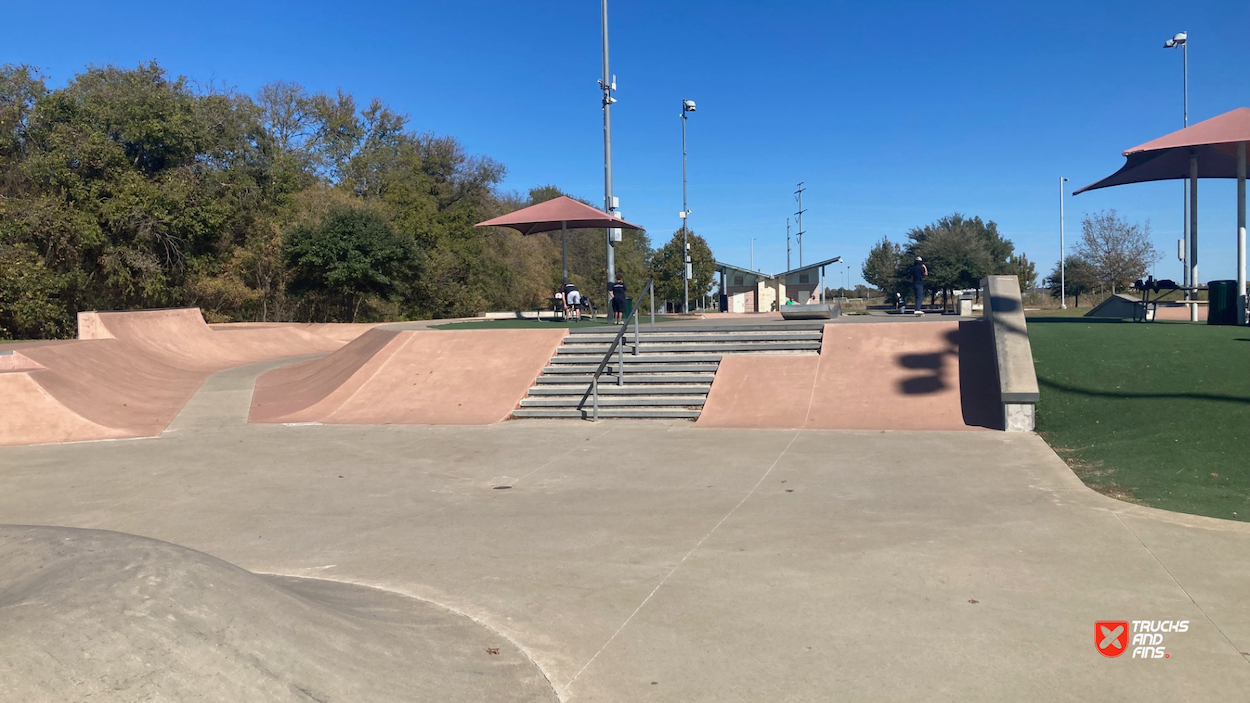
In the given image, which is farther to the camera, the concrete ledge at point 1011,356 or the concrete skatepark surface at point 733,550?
the concrete ledge at point 1011,356

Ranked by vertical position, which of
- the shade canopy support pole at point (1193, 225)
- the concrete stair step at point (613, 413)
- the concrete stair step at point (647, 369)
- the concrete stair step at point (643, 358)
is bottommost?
the concrete stair step at point (613, 413)

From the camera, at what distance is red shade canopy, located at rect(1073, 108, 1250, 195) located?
40.9 ft

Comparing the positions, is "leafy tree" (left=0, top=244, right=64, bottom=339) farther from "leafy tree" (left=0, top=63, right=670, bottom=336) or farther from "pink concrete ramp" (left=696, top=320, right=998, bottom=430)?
"pink concrete ramp" (left=696, top=320, right=998, bottom=430)

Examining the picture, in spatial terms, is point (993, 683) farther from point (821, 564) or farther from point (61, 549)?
point (61, 549)

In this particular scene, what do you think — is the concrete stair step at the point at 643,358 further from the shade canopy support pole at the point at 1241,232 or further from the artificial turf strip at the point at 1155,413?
the shade canopy support pole at the point at 1241,232

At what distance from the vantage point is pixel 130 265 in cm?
2541

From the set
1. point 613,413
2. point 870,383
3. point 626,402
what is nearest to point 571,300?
point 626,402

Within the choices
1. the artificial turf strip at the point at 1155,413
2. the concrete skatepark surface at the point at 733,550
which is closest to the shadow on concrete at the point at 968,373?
the artificial turf strip at the point at 1155,413

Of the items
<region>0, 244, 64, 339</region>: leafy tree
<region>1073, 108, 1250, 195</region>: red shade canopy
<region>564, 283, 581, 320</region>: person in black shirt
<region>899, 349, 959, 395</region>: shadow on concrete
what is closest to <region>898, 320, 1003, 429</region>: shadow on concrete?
<region>899, 349, 959, 395</region>: shadow on concrete

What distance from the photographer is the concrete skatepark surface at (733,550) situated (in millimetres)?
3406

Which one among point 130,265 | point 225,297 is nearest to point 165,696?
point 130,265

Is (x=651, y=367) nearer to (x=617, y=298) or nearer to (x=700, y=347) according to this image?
(x=700, y=347)

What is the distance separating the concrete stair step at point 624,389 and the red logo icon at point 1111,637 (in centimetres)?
760

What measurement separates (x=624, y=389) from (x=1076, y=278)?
43.5 m
